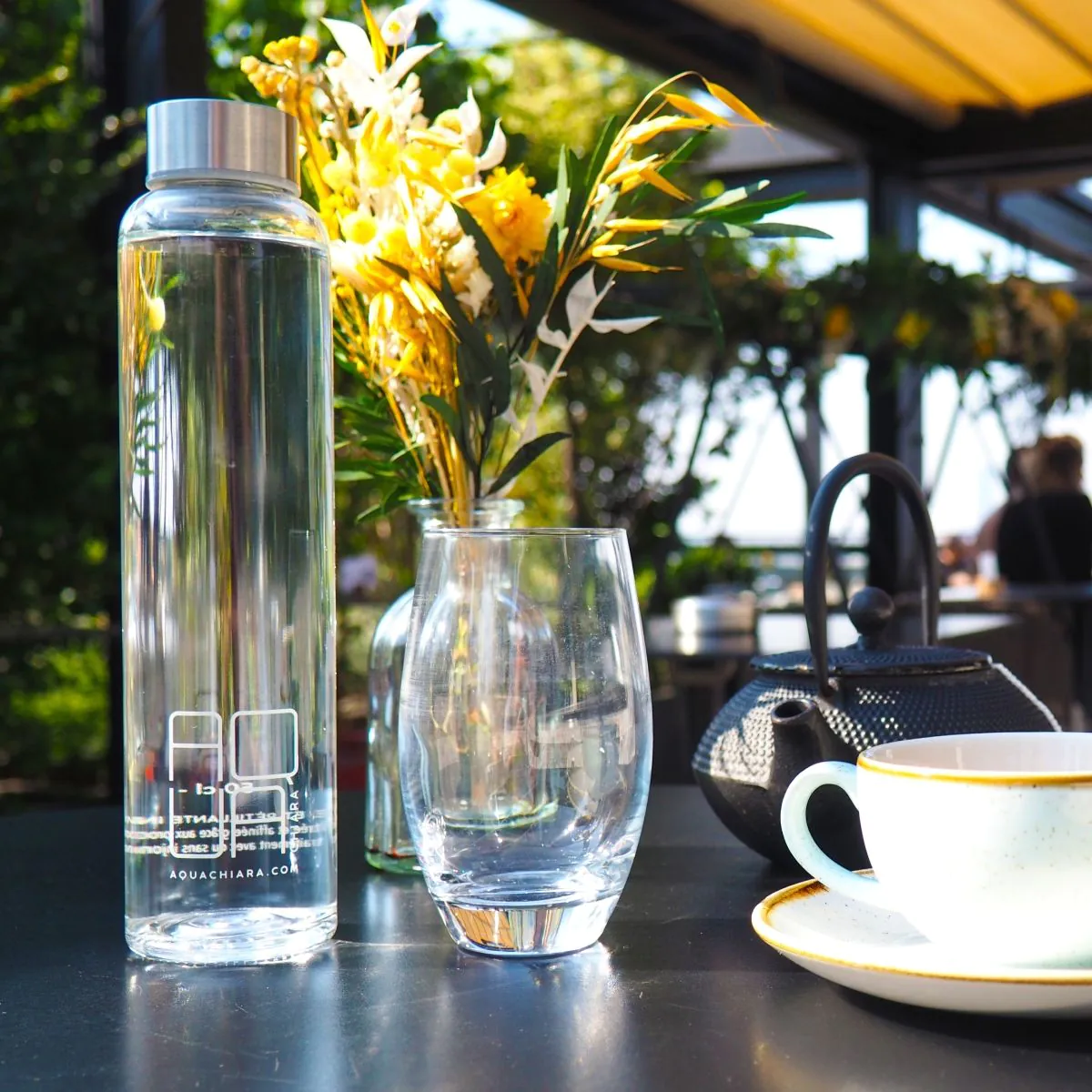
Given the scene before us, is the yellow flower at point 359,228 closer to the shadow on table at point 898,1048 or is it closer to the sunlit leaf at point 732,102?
the sunlit leaf at point 732,102

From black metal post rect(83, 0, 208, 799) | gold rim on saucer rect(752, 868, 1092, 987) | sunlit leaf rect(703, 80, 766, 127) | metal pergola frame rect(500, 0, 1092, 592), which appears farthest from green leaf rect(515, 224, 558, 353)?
metal pergola frame rect(500, 0, 1092, 592)

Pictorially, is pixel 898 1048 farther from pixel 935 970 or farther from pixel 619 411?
pixel 619 411

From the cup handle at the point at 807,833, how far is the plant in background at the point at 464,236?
0.23 m

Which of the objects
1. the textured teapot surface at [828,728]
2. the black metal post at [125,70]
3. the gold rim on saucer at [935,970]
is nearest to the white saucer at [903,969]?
the gold rim on saucer at [935,970]

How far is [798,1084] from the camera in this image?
0.46 metres

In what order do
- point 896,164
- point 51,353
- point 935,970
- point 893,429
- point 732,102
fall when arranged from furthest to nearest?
point 896,164
point 893,429
point 51,353
point 732,102
point 935,970

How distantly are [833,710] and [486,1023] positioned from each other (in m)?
0.28

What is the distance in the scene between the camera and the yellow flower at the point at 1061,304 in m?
3.84

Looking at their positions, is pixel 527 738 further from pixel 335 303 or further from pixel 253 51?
pixel 253 51

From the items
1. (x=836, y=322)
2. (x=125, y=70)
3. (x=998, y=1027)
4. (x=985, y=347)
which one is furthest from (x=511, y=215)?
(x=985, y=347)

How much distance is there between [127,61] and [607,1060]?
2436 millimetres

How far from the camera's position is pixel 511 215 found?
734mm

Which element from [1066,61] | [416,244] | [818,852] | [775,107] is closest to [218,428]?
[416,244]

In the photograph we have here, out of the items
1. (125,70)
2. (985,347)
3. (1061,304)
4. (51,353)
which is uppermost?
(125,70)
